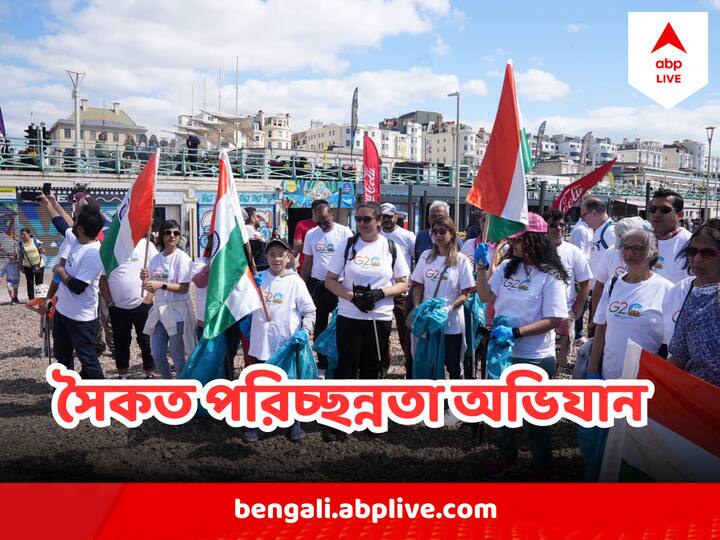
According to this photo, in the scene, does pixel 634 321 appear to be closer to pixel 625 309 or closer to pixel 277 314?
pixel 625 309

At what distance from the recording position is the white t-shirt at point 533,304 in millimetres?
2783

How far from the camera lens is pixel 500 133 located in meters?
2.56

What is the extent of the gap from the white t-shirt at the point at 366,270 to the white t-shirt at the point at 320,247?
60.9 inches

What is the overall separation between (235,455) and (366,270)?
4.66 ft

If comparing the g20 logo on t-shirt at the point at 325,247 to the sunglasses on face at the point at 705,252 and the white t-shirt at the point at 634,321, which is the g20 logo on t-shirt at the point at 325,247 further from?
the sunglasses on face at the point at 705,252

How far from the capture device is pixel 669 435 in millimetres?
2092

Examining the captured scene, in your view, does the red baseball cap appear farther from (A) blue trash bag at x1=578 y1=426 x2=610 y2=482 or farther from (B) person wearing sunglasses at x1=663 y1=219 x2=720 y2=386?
(A) blue trash bag at x1=578 y1=426 x2=610 y2=482

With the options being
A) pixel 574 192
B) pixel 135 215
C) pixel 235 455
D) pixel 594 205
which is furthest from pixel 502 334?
pixel 574 192

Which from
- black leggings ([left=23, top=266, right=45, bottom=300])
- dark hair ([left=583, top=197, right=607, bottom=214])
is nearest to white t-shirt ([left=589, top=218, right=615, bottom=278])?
dark hair ([left=583, top=197, right=607, bottom=214])

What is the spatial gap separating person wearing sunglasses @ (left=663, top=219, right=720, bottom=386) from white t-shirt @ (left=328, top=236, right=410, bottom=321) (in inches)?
65.6

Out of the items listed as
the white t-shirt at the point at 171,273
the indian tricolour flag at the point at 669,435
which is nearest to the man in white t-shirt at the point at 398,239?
the white t-shirt at the point at 171,273

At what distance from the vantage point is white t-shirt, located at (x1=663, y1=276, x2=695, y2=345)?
248cm
